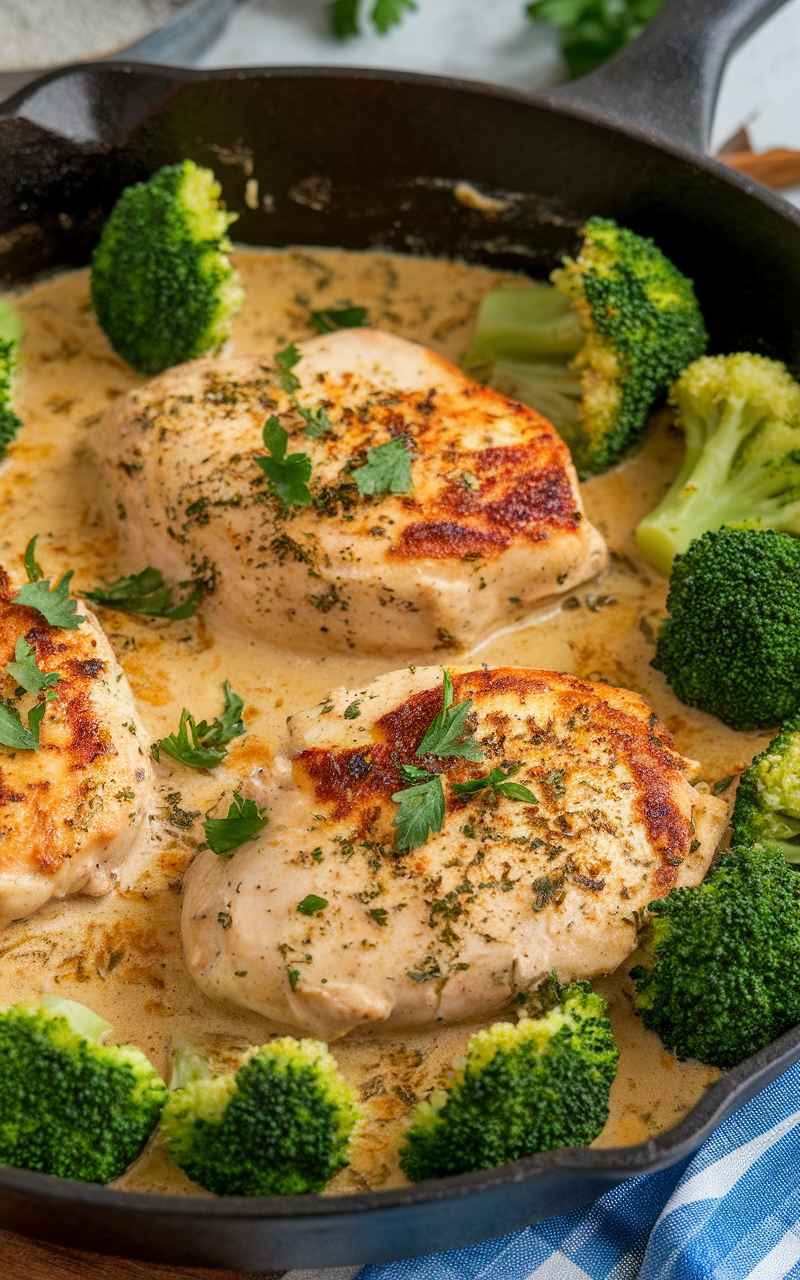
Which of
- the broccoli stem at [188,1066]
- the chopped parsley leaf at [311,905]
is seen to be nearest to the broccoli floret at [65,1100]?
the broccoli stem at [188,1066]

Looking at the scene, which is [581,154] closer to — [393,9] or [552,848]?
[393,9]

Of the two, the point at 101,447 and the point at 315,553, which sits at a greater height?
the point at 315,553

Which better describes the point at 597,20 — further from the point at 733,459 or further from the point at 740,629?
the point at 740,629

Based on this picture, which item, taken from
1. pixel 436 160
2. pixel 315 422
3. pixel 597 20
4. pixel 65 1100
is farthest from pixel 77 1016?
pixel 597 20

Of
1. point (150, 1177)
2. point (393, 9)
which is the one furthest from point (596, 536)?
point (393, 9)

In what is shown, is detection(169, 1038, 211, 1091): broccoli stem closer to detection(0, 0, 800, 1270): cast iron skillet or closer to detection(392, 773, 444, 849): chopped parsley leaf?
detection(392, 773, 444, 849): chopped parsley leaf

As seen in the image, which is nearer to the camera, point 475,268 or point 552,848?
point 552,848

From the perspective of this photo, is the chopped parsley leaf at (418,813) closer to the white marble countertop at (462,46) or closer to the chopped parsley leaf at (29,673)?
the chopped parsley leaf at (29,673)
